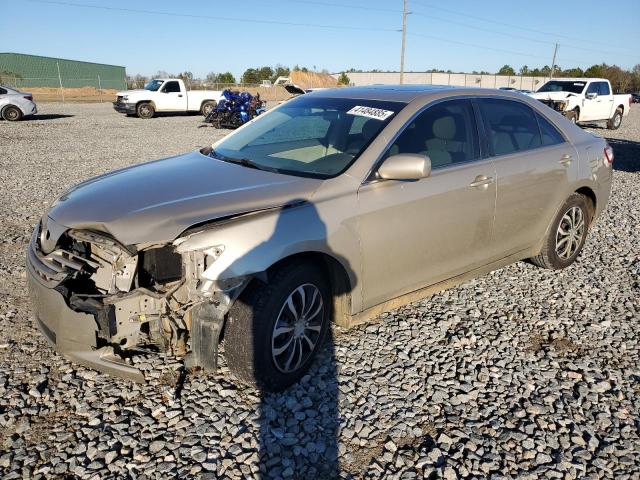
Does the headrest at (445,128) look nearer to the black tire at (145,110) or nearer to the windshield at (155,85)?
the black tire at (145,110)

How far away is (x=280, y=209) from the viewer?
2.84 metres

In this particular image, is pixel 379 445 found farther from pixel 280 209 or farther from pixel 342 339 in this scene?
pixel 280 209

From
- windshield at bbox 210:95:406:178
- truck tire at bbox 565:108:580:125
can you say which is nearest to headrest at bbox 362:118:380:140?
windshield at bbox 210:95:406:178

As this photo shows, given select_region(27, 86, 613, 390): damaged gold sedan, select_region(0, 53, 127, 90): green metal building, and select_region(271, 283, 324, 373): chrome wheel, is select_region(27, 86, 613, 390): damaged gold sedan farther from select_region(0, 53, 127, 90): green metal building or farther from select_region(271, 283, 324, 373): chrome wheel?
select_region(0, 53, 127, 90): green metal building

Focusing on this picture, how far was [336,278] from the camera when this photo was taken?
316 centimetres

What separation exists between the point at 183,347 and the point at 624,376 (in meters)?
2.82

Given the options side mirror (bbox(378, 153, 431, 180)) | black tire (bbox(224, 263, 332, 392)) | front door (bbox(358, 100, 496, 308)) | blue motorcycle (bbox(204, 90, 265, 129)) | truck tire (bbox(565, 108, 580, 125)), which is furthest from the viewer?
blue motorcycle (bbox(204, 90, 265, 129))

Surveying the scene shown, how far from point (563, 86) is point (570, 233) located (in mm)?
16200

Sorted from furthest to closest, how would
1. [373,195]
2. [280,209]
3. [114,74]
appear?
[114,74], [373,195], [280,209]

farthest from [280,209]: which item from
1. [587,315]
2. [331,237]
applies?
[587,315]

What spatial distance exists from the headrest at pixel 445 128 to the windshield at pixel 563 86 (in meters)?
17.1

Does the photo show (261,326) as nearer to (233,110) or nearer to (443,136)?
(443,136)

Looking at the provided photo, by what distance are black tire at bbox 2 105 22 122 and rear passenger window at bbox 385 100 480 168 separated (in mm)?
20900

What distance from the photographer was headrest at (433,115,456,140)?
368 cm
